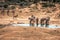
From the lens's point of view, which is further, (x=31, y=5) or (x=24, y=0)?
(x=24, y=0)

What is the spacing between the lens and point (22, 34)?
21.2m

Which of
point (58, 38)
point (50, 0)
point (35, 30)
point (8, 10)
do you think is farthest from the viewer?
point (50, 0)

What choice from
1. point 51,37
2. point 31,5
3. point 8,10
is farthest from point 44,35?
point 31,5

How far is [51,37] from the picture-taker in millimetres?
20281

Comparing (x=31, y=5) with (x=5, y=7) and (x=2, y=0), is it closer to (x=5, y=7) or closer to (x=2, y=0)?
(x=5, y=7)

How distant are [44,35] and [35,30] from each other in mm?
2666

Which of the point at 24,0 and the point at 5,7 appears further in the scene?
the point at 24,0

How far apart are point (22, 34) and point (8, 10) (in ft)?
70.8

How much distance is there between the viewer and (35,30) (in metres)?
23.5

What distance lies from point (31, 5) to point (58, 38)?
87.4ft

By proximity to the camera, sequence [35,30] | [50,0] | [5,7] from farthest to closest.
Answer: [50,0]
[5,7]
[35,30]

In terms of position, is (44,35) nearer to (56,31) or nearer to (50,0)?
(56,31)

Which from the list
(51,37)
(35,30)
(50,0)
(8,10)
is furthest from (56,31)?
(50,0)

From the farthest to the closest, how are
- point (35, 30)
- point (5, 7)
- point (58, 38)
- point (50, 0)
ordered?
point (50, 0) → point (5, 7) → point (35, 30) → point (58, 38)
